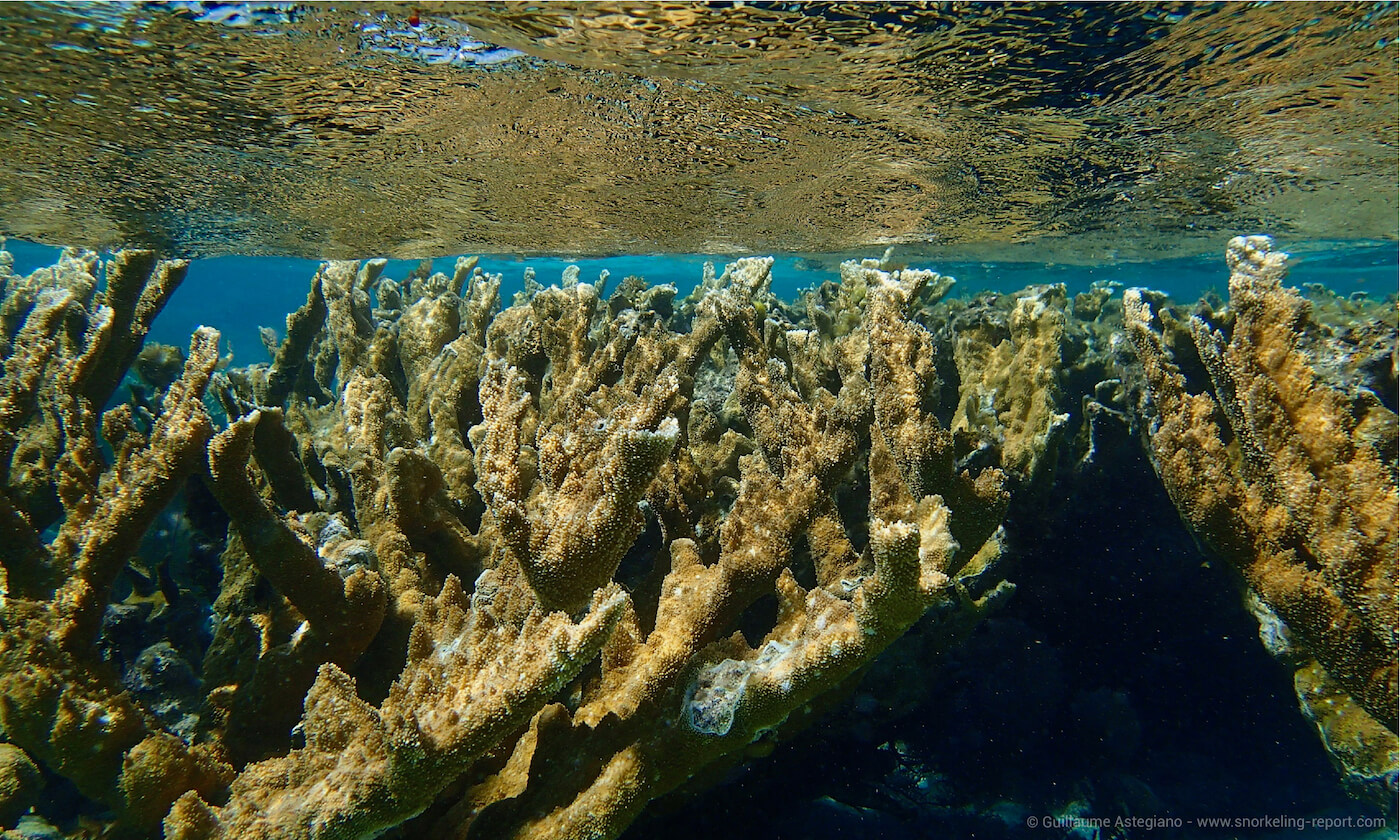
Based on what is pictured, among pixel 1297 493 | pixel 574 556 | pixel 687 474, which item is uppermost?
pixel 574 556

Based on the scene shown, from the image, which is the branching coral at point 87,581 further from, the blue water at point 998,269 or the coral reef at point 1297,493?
the blue water at point 998,269

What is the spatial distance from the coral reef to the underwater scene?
16 millimetres

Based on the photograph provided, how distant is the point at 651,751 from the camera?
6.68 feet

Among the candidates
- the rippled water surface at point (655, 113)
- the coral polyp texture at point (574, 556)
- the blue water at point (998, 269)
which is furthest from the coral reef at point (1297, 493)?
the blue water at point (998, 269)

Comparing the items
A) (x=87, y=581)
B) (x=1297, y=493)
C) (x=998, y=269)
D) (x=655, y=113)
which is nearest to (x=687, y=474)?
(x=1297, y=493)

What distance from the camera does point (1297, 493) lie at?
7.46ft

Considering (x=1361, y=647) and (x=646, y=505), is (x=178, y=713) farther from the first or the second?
(x=1361, y=647)

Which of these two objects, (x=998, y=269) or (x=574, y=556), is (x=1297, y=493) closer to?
(x=574, y=556)

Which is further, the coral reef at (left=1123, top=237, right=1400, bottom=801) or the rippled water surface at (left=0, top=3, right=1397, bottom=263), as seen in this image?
the rippled water surface at (left=0, top=3, right=1397, bottom=263)

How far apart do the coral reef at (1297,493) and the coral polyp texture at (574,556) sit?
0.05ft

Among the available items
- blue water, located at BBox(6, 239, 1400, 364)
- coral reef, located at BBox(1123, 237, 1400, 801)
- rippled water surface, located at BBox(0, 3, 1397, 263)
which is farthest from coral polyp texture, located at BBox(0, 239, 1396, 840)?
blue water, located at BBox(6, 239, 1400, 364)

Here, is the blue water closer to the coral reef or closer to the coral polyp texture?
the coral polyp texture

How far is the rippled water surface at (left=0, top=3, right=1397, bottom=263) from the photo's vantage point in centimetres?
435

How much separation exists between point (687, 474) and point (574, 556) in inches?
60.4
